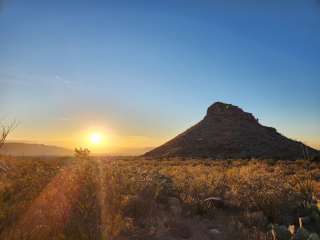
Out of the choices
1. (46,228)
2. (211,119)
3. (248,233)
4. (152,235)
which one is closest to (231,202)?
(248,233)

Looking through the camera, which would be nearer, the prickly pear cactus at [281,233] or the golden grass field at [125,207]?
the golden grass field at [125,207]

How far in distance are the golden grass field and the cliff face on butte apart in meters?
40.0

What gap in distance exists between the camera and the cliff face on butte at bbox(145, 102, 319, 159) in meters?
55.0

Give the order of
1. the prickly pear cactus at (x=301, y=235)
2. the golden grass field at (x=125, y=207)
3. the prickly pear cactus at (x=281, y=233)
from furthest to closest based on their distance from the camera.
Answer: the prickly pear cactus at (x=281, y=233) → the prickly pear cactus at (x=301, y=235) → the golden grass field at (x=125, y=207)

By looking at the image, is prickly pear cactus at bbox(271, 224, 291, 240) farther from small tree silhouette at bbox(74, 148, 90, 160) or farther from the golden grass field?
small tree silhouette at bbox(74, 148, 90, 160)

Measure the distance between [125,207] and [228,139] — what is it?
5362 centimetres

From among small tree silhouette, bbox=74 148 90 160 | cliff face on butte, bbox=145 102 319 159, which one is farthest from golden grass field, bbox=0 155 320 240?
cliff face on butte, bbox=145 102 319 159

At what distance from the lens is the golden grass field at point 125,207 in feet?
22.4

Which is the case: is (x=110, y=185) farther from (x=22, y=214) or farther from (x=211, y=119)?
(x=211, y=119)

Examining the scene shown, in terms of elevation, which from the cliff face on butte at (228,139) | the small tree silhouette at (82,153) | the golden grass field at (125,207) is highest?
the cliff face on butte at (228,139)

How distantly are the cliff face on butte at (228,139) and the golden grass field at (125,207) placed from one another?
131ft

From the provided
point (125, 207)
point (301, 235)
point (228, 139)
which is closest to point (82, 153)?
point (125, 207)

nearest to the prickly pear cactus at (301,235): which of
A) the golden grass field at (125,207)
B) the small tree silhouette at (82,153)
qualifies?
the golden grass field at (125,207)

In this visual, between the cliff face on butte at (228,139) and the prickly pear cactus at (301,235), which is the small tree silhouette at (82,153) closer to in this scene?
the prickly pear cactus at (301,235)
